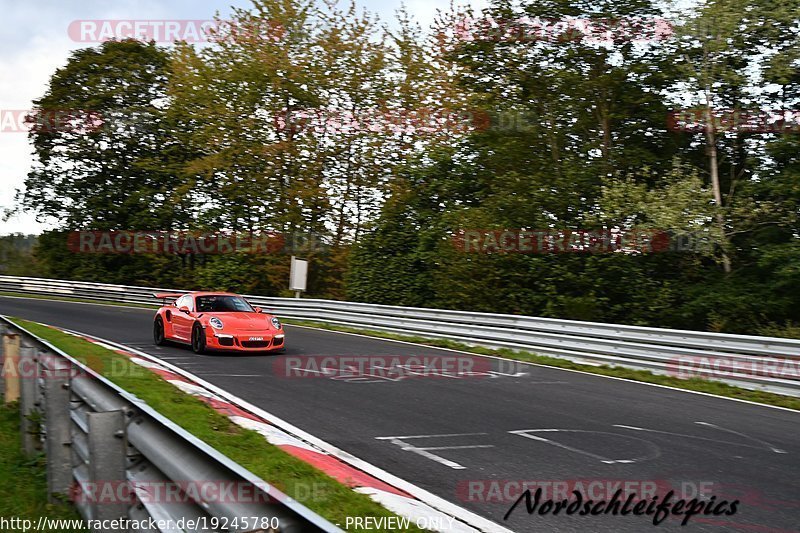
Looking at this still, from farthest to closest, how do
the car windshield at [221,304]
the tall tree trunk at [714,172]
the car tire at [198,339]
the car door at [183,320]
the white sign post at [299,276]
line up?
the white sign post at [299,276]
the tall tree trunk at [714,172]
the car windshield at [221,304]
the car door at [183,320]
the car tire at [198,339]

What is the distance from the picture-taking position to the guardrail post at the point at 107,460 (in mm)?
3832

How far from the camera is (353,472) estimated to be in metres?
6.46

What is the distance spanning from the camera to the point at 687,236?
2064 cm

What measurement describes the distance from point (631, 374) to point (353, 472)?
8.86 m

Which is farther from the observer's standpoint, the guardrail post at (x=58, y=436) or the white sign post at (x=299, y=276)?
the white sign post at (x=299, y=276)

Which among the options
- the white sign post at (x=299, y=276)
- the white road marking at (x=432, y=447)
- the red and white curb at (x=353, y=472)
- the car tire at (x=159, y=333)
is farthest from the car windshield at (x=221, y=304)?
the white sign post at (x=299, y=276)

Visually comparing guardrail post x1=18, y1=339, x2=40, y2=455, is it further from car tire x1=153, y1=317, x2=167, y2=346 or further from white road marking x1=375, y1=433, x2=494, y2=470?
car tire x1=153, y1=317, x2=167, y2=346

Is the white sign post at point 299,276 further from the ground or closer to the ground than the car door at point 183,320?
further from the ground

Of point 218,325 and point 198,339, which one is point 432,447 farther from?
point 198,339

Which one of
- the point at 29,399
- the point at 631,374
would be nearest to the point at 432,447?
the point at 29,399

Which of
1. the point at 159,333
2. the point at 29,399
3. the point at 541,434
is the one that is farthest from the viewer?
the point at 159,333

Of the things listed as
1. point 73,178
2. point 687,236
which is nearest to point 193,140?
point 73,178

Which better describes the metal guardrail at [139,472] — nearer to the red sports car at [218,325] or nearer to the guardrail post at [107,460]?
the guardrail post at [107,460]

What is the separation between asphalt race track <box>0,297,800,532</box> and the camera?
5863 mm
